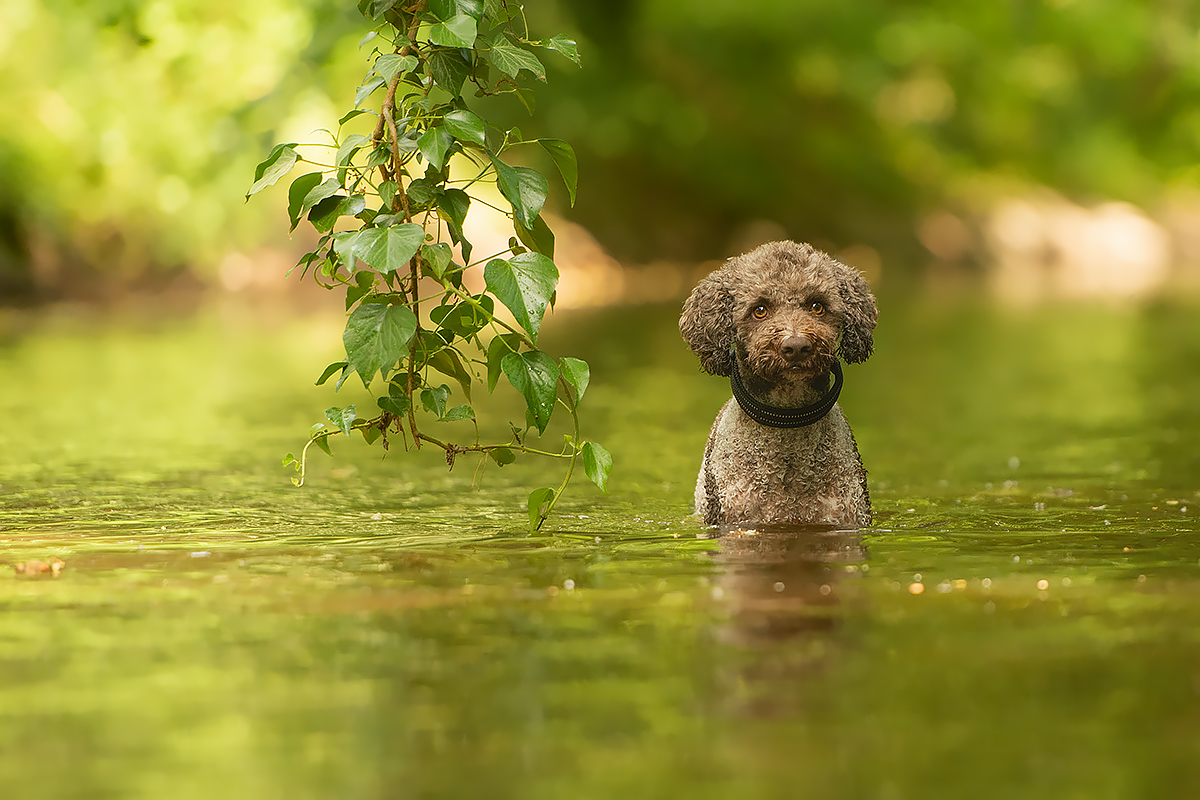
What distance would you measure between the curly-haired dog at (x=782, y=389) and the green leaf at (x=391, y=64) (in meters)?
1.56

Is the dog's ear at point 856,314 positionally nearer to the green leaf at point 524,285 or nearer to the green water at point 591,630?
the green water at point 591,630

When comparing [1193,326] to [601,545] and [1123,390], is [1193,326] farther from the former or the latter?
[601,545]

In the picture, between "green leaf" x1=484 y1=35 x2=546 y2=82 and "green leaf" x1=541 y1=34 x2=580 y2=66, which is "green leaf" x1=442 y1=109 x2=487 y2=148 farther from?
"green leaf" x1=541 y1=34 x2=580 y2=66

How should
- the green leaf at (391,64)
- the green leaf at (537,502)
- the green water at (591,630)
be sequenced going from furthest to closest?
the green leaf at (537,502) < the green leaf at (391,64) < the green water at (591,630)

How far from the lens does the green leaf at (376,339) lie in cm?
587

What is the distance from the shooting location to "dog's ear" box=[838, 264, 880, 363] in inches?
268

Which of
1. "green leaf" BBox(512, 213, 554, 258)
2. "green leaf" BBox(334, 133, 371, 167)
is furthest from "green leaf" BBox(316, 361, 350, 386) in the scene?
"green leaf" BBox(512, 213, 554, 258)

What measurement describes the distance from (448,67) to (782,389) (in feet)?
5.85

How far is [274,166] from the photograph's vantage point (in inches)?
241

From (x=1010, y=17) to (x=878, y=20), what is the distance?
8.86 meters

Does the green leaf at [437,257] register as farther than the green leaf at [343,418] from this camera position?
No

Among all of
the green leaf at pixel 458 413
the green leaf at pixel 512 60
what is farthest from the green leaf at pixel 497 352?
the green leaf at pixel 512 60

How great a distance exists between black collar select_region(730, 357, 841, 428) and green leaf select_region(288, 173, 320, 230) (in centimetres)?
185

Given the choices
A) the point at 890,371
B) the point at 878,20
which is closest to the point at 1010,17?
the point at 878,20
